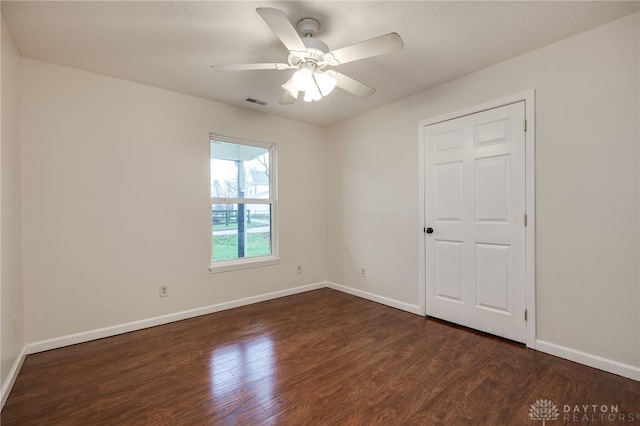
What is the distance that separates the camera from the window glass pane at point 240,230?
3506 mm

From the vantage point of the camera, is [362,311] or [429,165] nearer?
[429,165]

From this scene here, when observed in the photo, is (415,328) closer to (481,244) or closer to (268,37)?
(481,244)

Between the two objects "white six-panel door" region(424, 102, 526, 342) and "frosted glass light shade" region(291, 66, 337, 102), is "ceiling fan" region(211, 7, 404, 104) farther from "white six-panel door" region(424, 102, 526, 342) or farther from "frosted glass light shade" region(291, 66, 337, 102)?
"white six-panel door" region(424, 102, 526, 342)

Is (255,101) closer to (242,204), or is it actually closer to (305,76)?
(242,204)

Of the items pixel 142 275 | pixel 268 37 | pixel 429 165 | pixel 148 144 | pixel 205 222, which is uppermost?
pixel 268 37

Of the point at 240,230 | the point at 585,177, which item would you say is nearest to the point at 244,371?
the point at 240,230

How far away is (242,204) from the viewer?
372 cm

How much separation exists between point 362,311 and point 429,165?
1785 millimetres

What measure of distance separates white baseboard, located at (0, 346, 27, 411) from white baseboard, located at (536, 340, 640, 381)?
A: 370cm

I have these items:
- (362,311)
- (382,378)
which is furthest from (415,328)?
(382,378)

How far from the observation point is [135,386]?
1.94 meters

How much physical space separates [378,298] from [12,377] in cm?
327

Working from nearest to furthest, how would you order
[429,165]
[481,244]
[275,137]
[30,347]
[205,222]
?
[30,347]
[481,244]
[429,165]
[205,222]
[275,137]

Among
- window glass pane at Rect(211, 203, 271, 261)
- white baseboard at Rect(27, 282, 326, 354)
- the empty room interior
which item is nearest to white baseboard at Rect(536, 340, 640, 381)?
the empty room interior
